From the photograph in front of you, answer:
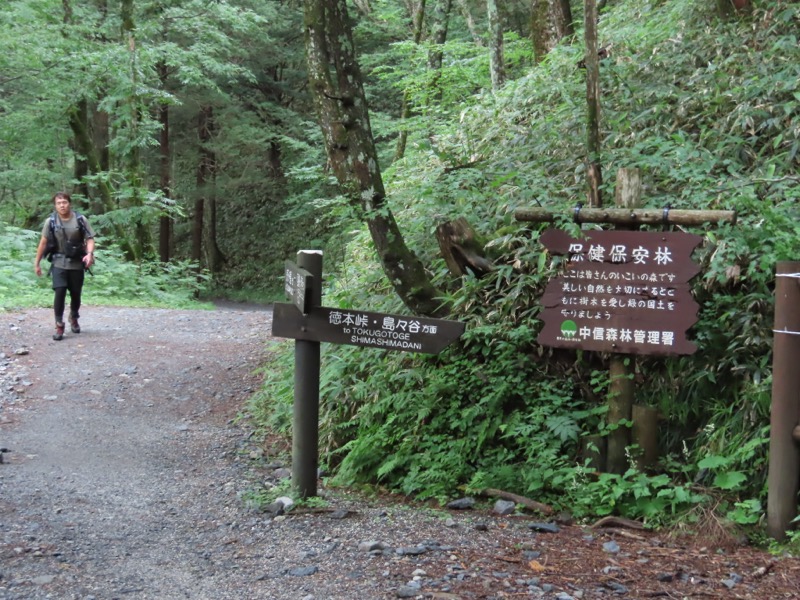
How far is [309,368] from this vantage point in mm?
5211

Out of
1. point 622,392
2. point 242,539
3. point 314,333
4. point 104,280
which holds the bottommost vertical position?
point 242,539

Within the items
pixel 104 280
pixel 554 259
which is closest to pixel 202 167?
pixel 104 280

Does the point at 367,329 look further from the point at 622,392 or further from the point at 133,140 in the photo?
the point at 133,140

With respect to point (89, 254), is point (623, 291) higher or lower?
lower

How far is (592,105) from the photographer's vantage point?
21.0 feet

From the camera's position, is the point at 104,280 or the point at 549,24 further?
the point at 104,280

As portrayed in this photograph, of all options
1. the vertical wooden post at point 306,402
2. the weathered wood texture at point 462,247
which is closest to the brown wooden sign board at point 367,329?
the vertical wooden post at point 306,402

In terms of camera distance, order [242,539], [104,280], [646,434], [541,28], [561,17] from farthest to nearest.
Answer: [104,280], [541,28], [561,17], [646,434], [242,539]

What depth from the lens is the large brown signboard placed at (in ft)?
16.4

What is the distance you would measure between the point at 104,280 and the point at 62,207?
7312mm

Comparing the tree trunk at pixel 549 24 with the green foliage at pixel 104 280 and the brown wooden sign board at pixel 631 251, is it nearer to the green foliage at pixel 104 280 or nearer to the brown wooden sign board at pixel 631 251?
the brown wooden sign board at pixel 631 251

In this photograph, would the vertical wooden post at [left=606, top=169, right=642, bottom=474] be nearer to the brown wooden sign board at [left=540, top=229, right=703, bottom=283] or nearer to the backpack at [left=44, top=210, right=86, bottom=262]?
the brown wooden sign board at [left=540, top=229, right=703, bottom=283]

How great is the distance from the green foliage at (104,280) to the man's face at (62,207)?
4.34 meters

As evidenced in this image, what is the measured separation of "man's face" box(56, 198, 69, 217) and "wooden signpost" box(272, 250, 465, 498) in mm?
5901
